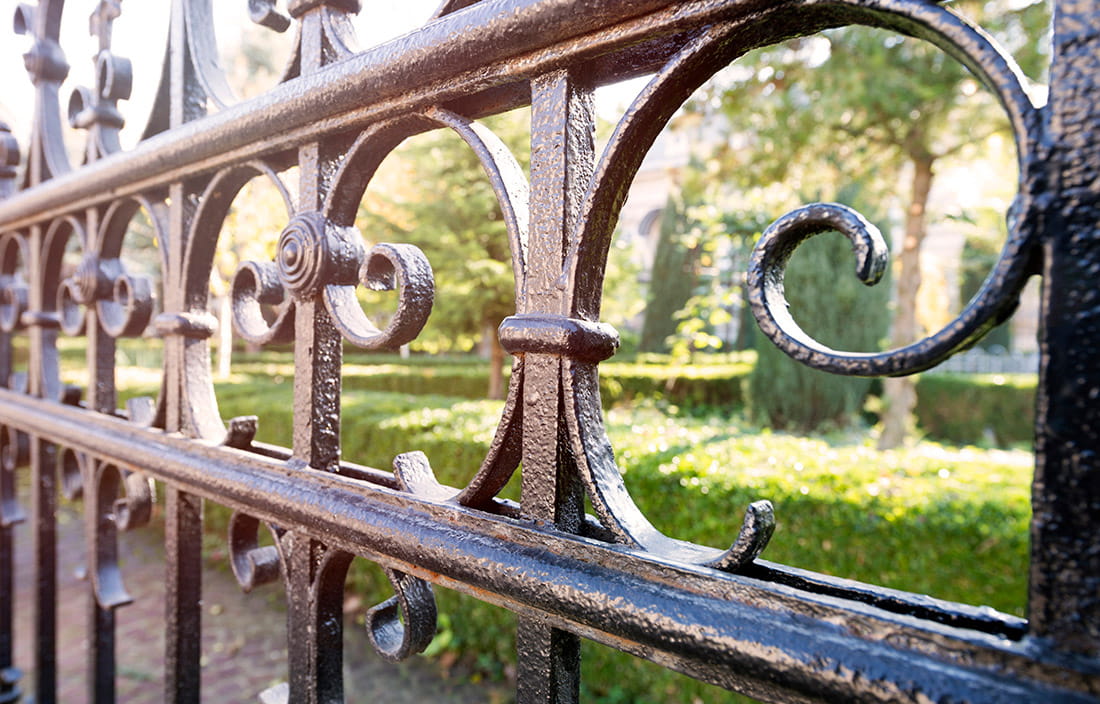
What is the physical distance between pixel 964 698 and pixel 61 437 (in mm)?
1650

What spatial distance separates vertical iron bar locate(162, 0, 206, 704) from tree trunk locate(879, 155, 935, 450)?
7.89m

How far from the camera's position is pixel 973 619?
0.48 m

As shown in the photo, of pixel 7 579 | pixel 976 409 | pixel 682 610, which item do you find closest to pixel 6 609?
pixel 7 579

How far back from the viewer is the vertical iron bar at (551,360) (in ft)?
2.24

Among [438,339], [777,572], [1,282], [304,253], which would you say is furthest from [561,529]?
[438,339]

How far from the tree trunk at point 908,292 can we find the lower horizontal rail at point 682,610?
7.97m

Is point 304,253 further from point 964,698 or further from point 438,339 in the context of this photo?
point 438,339

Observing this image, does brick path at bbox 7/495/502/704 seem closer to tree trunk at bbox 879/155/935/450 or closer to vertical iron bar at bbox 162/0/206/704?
vertical iron bar at bbox 162/0/206/704

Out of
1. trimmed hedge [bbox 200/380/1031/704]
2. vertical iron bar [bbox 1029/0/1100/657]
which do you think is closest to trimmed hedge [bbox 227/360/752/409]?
trimmed hedge [bbox 200/380/1031/704]

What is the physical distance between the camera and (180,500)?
1170mm

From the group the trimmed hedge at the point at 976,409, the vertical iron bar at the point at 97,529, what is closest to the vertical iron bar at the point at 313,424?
Answer: the vertical iron bar at the point at 97,529

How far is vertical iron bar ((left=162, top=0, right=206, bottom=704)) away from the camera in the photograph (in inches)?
46.0

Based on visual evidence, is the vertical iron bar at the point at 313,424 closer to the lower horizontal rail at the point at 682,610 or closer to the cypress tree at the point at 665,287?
the lower horizontal rail at the point at 682,610

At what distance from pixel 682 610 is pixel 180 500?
38.0 inches
